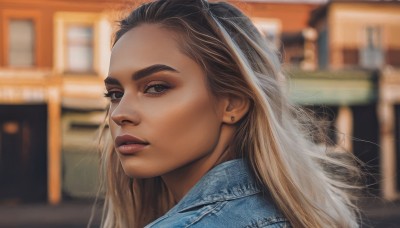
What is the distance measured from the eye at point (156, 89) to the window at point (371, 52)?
63.9 feet

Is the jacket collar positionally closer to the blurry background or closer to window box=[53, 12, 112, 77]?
the blurry background

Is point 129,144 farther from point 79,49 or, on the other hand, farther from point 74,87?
point 79,49

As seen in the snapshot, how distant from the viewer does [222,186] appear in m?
1.56

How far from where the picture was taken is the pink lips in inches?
65.4

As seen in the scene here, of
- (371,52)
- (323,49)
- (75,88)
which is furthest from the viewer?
(323,49)

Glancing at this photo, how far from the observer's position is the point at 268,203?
5.16ft

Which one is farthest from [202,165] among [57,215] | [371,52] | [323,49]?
[323,49]

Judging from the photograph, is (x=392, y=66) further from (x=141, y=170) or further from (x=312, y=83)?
(x=141, y=170)

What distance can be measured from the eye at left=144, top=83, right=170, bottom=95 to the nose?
0.06 metres

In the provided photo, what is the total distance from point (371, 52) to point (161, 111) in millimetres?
19739

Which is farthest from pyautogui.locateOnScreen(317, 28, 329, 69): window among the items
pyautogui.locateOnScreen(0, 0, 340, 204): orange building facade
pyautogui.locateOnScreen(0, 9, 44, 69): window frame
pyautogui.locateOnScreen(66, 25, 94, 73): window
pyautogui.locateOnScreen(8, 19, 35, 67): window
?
pyautogui.locateOnScreen(8, 19, 35, 67): window

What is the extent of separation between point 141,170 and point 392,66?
64.7 ft

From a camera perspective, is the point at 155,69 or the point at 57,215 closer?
the point at 155,69

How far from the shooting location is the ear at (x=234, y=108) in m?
1.74
